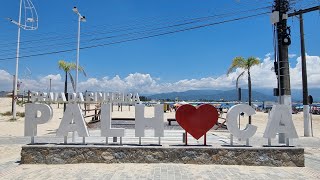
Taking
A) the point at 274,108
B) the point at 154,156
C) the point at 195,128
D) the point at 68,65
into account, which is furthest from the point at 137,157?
the point at 68,65

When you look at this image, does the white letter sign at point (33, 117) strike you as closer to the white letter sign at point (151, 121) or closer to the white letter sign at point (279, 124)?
the white letter sign at point (151, 121)

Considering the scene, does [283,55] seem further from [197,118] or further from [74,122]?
[74,122]

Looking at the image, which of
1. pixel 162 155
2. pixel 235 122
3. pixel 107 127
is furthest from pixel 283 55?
pixel 107 127

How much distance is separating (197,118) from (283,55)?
591cm

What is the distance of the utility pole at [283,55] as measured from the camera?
1330 centimetres

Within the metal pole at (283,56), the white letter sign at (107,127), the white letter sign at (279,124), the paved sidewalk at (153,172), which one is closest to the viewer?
the paved sidewalk at (153,172)

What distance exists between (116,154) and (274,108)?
487 centimetres

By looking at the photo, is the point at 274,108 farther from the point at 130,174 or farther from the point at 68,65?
the point at 68,65

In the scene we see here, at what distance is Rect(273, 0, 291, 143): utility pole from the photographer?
43.7ft

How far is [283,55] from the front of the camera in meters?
13.6

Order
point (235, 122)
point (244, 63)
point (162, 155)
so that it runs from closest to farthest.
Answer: point (162, 155) → point (235, 122) → point (244, 63)

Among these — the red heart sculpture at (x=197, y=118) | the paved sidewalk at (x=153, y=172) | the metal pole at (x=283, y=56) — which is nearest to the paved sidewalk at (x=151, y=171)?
the paved sidewalk at (x=153, y=172)

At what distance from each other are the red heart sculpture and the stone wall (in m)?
0.60

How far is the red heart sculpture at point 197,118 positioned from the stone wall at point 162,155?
1.95ft
